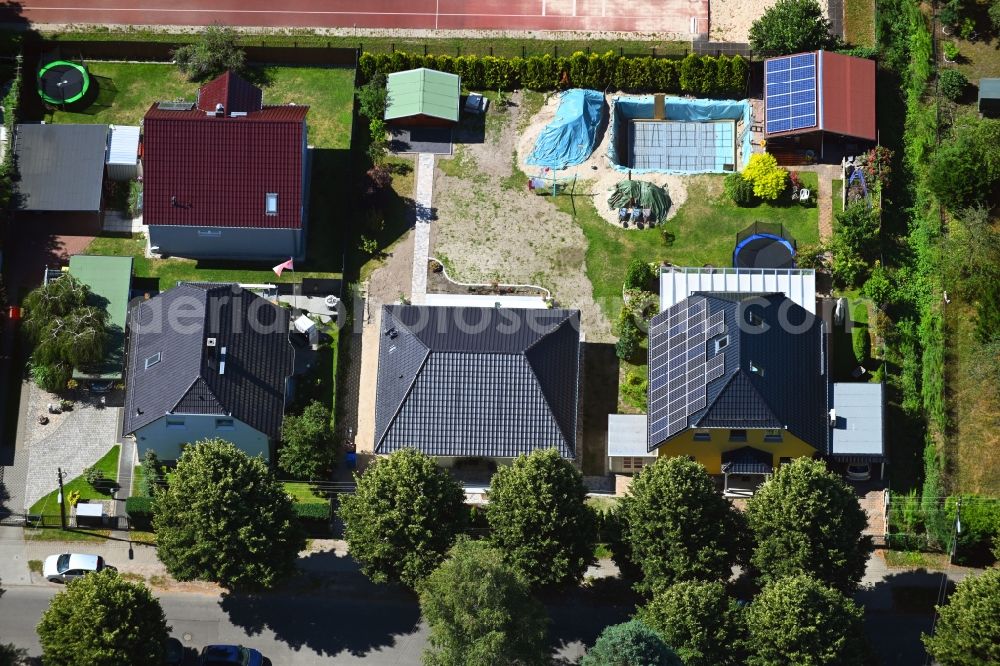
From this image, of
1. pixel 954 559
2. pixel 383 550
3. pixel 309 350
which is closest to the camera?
pixel 383 550

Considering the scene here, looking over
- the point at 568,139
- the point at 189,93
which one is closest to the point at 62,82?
the point at 189,93

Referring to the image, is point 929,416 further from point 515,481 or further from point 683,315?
point 515,481

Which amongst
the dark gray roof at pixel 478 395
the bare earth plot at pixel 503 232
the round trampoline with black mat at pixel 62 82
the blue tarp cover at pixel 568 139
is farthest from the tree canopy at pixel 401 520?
the round trampoline with black mat at pixel 62 82

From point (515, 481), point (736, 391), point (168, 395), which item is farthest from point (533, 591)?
point (168, 395)

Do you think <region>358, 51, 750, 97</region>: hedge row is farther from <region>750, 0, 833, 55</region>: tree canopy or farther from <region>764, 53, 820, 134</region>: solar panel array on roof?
<region>764, 53, 820, 134</region>: solar panel array on roof

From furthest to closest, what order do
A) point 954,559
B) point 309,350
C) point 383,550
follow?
point 309,350 < point 954,559 < point 383,550

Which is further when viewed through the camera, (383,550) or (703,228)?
(703,228)
